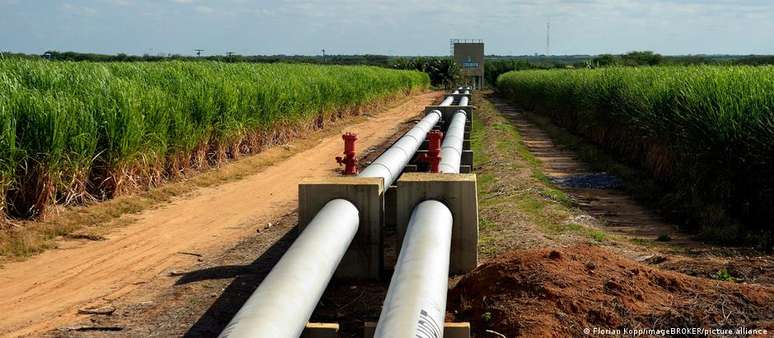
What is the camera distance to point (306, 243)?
18.6 ft

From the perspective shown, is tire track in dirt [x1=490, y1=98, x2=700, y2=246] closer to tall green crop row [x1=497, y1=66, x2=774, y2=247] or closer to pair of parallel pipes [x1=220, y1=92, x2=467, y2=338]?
tall green crop row [x1=497, y1=66, x2=774, y2=247]

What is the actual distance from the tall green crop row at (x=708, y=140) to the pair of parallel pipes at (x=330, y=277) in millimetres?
4740

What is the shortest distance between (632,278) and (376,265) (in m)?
2.47

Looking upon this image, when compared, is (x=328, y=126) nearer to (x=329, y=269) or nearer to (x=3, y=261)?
(x=3, y=261)

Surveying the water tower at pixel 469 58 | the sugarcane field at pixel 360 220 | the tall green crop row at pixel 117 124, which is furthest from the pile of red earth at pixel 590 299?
the water tower at pixel 469 58

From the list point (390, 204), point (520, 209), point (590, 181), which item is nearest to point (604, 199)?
point (590, 181)

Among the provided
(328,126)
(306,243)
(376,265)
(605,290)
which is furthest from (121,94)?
(328,126)

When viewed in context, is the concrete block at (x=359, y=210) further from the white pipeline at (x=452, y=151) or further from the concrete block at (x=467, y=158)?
the concrete block at (x=467, y=158)

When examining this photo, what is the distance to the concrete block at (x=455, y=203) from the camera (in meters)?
7.42

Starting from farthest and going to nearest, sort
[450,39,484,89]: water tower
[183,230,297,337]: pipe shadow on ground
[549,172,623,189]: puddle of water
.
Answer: [450,39,484,89]: water tower < [549,172,623,189]: puddle of water < [183,230,297,337]: pipe shadow on ground

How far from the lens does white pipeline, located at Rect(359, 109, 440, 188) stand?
8953mm

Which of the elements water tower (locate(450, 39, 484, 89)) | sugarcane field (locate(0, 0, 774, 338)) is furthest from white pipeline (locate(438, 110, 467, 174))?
water tower (locate(450, 39, 484, 89))

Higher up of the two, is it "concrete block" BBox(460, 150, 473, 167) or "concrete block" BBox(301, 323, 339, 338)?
"concrete block" BBox(460, 150, 473, 167)

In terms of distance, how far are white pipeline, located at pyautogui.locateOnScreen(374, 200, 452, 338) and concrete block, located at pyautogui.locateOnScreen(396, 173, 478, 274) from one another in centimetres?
66
